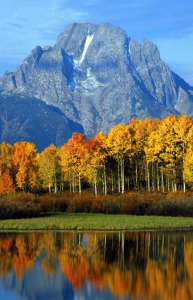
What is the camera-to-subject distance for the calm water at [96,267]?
1802cm

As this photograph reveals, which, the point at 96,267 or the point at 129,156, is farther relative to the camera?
the point at 129,156

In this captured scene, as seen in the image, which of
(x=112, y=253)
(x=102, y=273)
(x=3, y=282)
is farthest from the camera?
(x=112, y=253)

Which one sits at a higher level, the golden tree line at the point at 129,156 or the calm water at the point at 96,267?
the golden tree line at the point at 129,156

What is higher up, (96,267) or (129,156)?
(129,156)

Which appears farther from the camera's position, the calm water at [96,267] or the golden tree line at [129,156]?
the golden tree line at [129,156]

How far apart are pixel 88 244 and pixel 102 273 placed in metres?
9.28


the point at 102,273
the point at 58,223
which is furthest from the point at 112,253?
the point at 58,223

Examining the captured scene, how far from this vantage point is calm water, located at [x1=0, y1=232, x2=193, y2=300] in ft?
59.1

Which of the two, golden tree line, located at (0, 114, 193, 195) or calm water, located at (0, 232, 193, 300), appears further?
golden tree line, located at (0, 114, 193, 195)

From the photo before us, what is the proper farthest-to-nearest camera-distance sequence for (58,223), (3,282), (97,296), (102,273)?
(58,223) → (102,273) → (3,282) → (97,296)

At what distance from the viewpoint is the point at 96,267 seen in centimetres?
2245

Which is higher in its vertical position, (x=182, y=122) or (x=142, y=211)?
(x=182, y=122)

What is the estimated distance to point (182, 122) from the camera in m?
72.0

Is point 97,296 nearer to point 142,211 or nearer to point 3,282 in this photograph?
point 3,282
